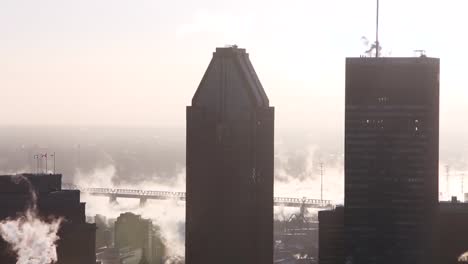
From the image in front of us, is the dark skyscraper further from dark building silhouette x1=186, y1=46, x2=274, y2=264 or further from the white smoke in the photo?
the white smoke

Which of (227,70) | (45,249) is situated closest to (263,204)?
(227,70)

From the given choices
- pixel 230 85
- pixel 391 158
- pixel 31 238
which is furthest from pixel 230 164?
pixel 391 158

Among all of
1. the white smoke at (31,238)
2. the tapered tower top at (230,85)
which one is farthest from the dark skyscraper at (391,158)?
the white smoke at (31,238)

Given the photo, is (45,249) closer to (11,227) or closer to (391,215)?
(11,227)

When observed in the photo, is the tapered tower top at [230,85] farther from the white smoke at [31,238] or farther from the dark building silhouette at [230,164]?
the white smoke at [31,238]

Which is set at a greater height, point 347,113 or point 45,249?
point 347,113
